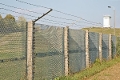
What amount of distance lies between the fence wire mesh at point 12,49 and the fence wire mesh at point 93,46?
8.12 meters

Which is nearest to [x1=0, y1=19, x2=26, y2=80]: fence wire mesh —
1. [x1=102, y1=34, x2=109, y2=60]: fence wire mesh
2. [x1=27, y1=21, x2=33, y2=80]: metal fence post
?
[x1=27, y1=21, x2=33, y2=80]: metal fence post

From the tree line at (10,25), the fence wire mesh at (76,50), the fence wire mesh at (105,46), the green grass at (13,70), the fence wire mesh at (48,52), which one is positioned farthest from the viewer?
the fence wire mesh at (105,46)

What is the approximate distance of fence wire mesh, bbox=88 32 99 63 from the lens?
53.1ft

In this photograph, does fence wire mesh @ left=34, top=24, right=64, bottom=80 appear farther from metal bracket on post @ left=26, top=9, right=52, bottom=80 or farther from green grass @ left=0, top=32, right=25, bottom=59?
green grass @ left=0, top=32, right=25, bottom=59

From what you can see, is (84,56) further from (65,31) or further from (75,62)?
(65,31)

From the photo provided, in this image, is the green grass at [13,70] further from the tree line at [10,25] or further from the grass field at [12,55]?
the tree line at [10,25]

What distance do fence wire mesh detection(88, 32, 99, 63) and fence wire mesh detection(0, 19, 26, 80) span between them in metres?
8.12

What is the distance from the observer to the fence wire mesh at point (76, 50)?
1245cm

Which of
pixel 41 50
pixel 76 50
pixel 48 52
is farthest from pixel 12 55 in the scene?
pixel 76 50

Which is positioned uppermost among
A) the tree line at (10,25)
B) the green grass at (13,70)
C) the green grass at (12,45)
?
the tree line at (10,25)

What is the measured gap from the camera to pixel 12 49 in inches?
301

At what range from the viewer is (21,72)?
8.12 meters

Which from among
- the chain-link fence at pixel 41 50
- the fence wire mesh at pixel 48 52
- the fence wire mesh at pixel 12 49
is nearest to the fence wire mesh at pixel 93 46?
the chain-link fence at pixel 41 50

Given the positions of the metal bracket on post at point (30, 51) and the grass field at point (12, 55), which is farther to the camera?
the metal bracket on post at point (30, 51)
